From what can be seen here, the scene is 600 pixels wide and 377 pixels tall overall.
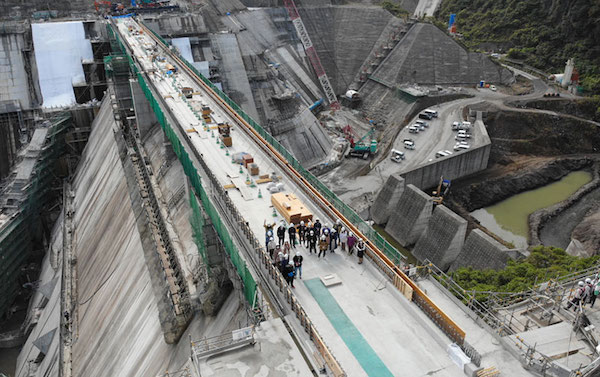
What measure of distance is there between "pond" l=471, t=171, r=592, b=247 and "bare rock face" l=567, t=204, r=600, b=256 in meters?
5.75

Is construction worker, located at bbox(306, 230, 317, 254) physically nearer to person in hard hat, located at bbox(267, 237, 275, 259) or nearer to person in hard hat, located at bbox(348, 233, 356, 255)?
person in hard hat, located at bbox(348, 233, 356, 255)

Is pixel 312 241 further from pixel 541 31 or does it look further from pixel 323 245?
pixel 541 31

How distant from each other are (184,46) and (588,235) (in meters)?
63.6

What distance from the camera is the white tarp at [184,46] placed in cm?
7544

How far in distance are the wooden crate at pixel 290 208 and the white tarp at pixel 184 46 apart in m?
55.5

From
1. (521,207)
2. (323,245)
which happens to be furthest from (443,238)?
(323,245)

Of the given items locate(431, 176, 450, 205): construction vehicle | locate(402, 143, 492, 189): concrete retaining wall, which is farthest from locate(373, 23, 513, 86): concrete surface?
locate(431, 176, 450, 205): construction vehicle

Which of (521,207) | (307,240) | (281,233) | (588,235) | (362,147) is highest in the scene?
(281,233)

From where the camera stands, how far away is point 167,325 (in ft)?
91.4

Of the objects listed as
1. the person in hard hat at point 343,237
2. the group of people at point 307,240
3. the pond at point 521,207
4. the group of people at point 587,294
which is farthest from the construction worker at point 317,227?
the pond at point 521,207

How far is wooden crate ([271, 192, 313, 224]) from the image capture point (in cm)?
2505

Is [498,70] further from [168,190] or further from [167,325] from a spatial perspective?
[167,325]

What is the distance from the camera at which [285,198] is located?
87.7ft

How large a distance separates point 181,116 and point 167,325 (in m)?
19.4
